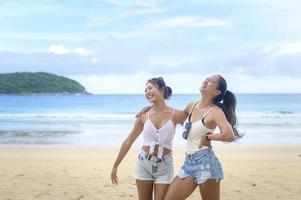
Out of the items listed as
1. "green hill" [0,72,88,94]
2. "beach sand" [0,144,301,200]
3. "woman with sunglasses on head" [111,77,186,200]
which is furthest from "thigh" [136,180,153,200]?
"green hill" [0,72,88,94]

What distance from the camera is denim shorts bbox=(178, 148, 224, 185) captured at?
4.28 m

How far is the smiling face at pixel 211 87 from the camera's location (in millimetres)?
4441

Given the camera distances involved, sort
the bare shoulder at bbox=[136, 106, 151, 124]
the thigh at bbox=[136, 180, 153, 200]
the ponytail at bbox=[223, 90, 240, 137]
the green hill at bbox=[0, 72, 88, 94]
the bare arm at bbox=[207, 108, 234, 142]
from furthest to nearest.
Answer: the green hill at bbox=[0, 72, 88, 94], the bare shoulder at bbox=[136, 106, 151, 124], the thigh at bbox=[136, 180, 153, 200], the ponytail at bbox=[223, 90, 240, 137], the bare arm at bbox=[207, 108, 234, 142]

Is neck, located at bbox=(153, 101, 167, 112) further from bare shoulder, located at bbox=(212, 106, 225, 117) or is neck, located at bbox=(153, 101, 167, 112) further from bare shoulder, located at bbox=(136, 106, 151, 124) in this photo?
bare shoulder, located at bbox=(212, 106, 225, 117)

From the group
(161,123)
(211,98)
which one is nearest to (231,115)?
(211,98)

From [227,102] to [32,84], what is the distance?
114m

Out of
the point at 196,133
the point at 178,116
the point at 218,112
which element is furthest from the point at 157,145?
the point at 218,112

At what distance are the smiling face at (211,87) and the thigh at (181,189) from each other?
0.79 metres

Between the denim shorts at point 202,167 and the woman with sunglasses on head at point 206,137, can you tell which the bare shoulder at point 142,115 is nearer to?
the woman with sunglasses on head at point 206,137

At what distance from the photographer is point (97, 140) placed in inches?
720

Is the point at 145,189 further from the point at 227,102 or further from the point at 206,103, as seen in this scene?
the point at 227,102

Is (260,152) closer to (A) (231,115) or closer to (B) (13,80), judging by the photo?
(A) (231,115)

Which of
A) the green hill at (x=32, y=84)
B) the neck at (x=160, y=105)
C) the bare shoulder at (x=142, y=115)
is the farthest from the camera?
the green hill at (x=32, y=84)

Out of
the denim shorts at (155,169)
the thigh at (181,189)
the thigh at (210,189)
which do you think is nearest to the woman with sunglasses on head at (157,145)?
the denim shorts at (155,169)
